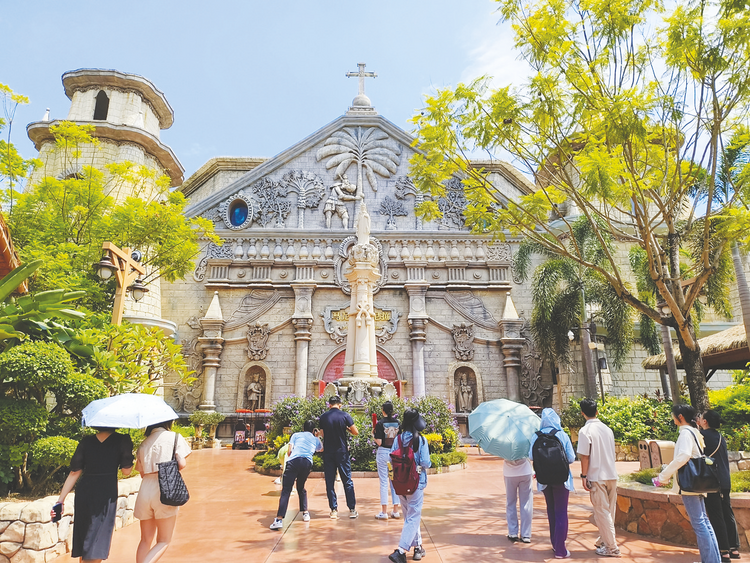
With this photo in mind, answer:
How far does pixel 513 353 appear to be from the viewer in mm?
19031

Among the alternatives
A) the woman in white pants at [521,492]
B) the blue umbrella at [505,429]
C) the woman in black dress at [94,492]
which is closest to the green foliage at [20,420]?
the woman in black dress at [94,492]

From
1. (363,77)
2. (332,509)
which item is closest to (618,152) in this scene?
(332,509)

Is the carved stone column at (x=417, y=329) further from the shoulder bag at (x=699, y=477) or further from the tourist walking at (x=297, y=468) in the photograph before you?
the shoulder bag at (x=699, y=477)

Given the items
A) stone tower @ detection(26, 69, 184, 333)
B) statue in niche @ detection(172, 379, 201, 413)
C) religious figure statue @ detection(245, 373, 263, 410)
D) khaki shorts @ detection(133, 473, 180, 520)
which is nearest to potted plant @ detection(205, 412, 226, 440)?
religious figure statue @ detection(245, 373, 263, 410)

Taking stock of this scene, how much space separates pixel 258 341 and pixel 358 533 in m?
14.6

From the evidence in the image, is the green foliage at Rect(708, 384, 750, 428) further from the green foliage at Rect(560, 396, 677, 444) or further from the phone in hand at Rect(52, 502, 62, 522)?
the phone in hand at Rect(52, 502, 62, 522)

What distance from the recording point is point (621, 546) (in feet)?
16.1

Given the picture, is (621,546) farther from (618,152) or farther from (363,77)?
(363,77)

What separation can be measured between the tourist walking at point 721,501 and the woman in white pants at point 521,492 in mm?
1540

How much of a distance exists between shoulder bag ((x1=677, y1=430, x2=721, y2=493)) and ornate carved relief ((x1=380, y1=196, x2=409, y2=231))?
17.1m

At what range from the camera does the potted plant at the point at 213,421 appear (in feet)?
56.6

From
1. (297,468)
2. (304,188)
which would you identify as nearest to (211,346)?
(304,188)

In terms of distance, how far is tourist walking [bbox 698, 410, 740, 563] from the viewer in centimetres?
435

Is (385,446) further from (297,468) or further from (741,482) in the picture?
(741,482)
